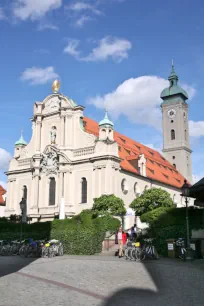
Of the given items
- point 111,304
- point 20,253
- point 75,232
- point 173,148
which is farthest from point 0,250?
point 173,148

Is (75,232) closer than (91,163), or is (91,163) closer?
(75,232)

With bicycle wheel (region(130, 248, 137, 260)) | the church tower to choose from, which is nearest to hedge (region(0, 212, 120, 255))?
bicycle wheel (region(130, 248, 137, 260))

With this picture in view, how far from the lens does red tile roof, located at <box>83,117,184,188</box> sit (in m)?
50.0

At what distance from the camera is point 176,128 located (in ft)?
231

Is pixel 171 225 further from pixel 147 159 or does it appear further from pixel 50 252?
pixel 147 159

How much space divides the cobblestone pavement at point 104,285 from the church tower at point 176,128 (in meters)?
52.5

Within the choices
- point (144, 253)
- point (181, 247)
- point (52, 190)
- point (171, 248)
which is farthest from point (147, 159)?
point (144, 253)

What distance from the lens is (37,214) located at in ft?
155

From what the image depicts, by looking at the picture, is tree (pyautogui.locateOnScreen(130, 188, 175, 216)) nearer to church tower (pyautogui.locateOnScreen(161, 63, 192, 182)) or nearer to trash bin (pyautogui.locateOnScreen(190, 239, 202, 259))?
trash bin (pyautogui.locateOnScreen(190, 239, 202, 259))

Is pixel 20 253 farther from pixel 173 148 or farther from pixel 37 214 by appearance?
pixel 173 148

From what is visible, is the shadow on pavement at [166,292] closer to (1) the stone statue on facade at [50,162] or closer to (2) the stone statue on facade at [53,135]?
(1) the stone statue on facade at [50,162]

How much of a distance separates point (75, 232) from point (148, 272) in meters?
10.4

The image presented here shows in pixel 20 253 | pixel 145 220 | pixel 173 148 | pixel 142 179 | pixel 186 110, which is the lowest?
pixel 20 253

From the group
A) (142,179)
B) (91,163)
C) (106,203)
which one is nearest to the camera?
(106,203)
